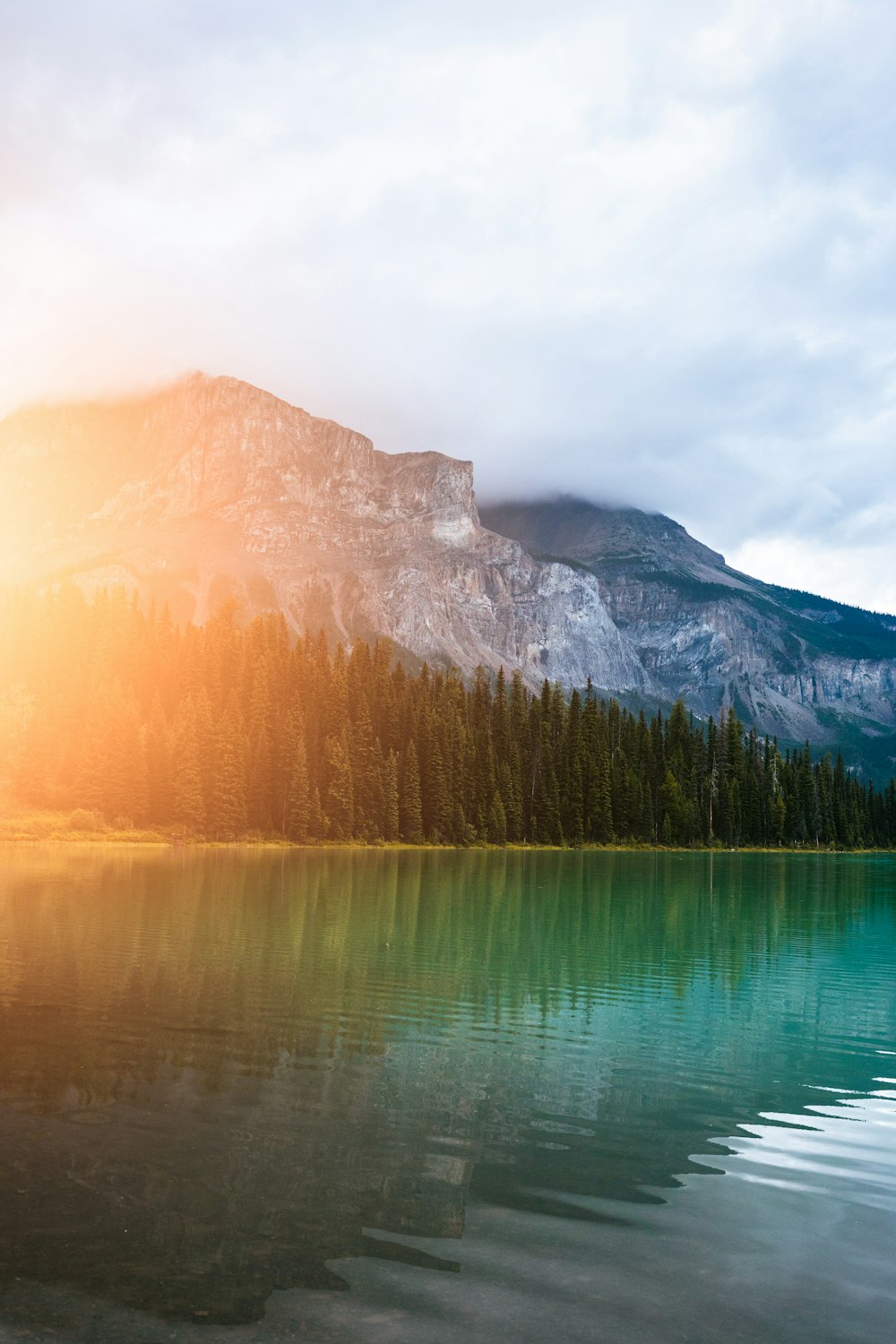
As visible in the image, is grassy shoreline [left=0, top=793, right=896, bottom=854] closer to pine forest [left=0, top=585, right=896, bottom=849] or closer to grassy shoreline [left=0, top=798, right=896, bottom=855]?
grassy shoreline [left=0, top=798, right=896, bottom=855]

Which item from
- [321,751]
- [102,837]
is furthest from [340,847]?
[102,837]

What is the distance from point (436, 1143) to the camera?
43.7ft

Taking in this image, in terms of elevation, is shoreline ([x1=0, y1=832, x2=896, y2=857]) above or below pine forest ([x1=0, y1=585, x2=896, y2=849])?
below

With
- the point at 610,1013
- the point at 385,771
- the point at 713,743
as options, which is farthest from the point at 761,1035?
the point at 713,743

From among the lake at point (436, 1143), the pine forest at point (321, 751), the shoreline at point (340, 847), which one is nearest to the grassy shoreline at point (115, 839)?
the shoreline at point (340, 847)

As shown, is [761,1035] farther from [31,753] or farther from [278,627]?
[278,627]

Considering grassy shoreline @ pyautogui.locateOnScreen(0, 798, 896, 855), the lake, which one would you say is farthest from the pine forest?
the lake

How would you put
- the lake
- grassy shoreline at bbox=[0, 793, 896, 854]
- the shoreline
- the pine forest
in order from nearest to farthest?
the lake
the shoreline
grassy shoreline at bbox=[0, 793, 896, 854]
the pine forest

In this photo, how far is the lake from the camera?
8797 millimetres

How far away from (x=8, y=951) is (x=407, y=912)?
19.7 meters

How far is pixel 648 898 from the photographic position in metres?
58.5

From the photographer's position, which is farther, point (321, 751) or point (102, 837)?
point (321, 751)

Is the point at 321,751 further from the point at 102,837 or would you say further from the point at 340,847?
the point at 102,837

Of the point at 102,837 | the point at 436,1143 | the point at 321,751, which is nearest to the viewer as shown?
the point at 436,1143
